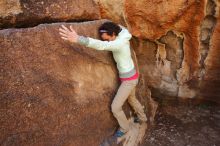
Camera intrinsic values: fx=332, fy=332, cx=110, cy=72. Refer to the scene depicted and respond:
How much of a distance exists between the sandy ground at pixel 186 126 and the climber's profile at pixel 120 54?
2.36ft

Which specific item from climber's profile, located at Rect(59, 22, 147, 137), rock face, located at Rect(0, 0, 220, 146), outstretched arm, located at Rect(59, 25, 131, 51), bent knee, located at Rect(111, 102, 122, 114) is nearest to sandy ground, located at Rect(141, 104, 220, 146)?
rock face, located at Rect(0, 0, 220, 146)

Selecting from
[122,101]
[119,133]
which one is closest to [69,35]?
[122,101]

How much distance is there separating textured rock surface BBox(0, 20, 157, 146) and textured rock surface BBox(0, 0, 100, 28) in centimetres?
17

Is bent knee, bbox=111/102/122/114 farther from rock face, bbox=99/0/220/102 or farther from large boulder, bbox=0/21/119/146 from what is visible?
rock face, bbox=99/0/220/102

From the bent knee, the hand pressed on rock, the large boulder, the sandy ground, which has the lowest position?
the sandy ground

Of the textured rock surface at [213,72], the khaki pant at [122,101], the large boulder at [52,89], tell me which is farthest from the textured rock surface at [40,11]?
the textured rock surface at [213,72]

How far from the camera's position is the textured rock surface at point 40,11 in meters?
3.11

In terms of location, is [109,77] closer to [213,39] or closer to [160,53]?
[160,53]

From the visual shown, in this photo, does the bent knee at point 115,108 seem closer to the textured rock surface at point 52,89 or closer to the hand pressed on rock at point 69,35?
the textured rock surface at point 52,89

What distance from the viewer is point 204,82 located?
4.85 meters

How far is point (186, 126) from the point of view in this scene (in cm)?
471

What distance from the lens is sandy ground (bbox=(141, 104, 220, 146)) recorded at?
4414 millimetres

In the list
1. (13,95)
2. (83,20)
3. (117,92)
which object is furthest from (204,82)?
(13,95)

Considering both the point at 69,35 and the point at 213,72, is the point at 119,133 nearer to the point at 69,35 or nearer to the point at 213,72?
the point at 69,35
